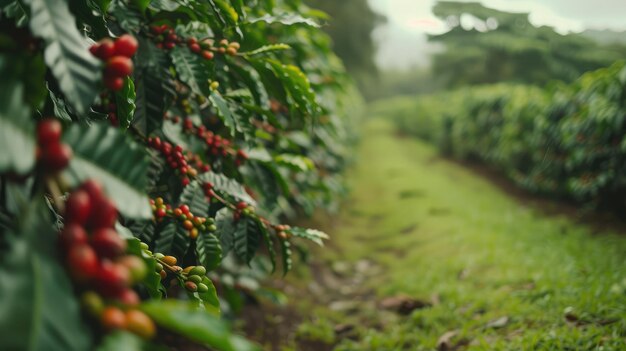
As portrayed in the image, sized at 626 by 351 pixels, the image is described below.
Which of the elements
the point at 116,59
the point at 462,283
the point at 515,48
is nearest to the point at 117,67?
the point at 116,59

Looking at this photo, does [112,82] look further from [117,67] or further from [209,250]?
[209,250]

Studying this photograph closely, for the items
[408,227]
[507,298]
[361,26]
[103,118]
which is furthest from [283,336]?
[361,26]

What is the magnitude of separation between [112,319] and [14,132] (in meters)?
0.26

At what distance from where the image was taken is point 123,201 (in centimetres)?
56

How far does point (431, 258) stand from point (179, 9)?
3.02 m

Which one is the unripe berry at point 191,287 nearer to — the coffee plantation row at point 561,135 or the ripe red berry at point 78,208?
the ripe red berry at point 78,208

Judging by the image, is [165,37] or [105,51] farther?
[165,37]

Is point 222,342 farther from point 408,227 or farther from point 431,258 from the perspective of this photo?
point 408,227

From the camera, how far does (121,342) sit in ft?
1.42

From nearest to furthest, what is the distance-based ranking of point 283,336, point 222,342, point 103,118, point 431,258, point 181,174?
point 222,342
point 103,118
point 181,174
point 283,336
point 431,258

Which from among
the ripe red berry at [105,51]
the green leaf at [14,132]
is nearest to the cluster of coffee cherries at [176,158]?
the ripe red berry at [105,51]

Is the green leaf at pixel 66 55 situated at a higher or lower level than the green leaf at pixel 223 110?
lower

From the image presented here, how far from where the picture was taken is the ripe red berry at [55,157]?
49cm

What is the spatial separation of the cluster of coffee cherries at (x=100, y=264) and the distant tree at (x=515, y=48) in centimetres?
1441
